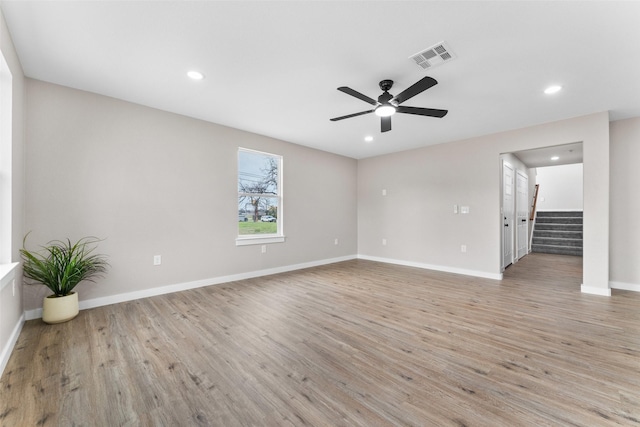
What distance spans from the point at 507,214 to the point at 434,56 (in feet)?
14.3

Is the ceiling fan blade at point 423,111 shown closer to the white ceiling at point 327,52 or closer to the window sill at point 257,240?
the white ceiling at point 327,52

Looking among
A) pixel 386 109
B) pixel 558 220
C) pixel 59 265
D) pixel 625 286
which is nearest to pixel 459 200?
pixel 625 286

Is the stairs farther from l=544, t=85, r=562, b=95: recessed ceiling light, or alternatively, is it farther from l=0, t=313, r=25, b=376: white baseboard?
l=0, t=313, r=25, b=376: white baseboard

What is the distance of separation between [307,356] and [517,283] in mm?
3867

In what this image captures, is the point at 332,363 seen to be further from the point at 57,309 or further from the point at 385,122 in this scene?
the point at 57,309

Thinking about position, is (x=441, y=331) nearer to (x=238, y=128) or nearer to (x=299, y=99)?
(x=299, y=99)

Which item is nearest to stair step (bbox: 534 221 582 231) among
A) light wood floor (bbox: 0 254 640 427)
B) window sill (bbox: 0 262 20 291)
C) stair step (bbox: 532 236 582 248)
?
stair step (bbox: 532 236 582 248)

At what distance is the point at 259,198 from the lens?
4719 mm

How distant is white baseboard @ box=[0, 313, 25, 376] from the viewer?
72.1 inches

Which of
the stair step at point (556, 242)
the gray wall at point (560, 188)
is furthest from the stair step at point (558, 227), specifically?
the gray wall at point (560, 188)

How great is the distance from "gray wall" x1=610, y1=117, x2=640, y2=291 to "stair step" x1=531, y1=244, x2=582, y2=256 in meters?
3.81

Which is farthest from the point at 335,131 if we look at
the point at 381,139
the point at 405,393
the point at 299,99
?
the point at 405,393

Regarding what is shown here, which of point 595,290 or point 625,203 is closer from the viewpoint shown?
point 595,290

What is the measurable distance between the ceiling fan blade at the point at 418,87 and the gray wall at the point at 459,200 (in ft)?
9.43
